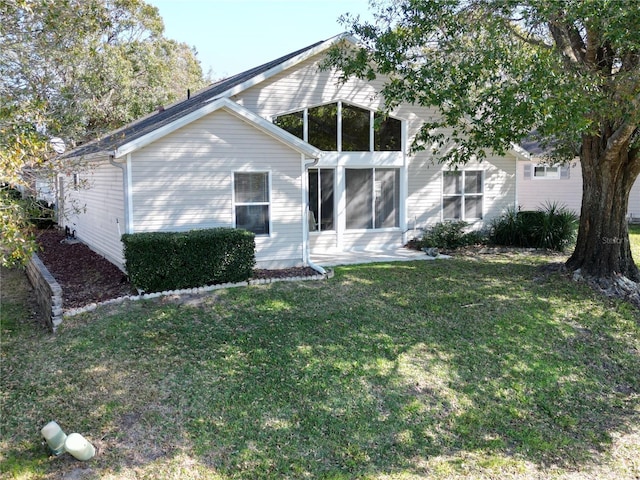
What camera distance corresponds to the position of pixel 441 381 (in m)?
6.64

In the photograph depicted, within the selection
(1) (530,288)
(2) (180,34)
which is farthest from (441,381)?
(2) (180,34)

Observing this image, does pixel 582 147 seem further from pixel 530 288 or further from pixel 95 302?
pixel 95 302

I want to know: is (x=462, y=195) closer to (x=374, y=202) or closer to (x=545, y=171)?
(x=374, y=202)

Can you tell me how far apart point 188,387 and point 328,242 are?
26.5 ft

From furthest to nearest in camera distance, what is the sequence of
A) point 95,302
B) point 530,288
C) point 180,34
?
point 180,34, point 530,288, point 95,302

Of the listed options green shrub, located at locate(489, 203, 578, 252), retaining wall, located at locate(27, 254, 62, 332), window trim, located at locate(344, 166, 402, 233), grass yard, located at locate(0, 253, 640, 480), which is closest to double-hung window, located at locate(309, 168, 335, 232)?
window trim, located at locate(344, 166, 402, 233)

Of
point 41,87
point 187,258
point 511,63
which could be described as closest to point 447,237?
point 511,63

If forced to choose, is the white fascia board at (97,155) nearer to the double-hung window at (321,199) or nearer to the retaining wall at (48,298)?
the retaining wall at (48,298)

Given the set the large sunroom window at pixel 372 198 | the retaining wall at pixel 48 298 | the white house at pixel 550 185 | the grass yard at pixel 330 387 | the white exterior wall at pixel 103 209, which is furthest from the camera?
the white house at pixel 550 185

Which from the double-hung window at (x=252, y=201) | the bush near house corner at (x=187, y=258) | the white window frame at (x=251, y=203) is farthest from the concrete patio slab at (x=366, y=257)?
the bush near house corner at (x=187, y=258)

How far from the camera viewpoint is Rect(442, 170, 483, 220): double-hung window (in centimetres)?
1530

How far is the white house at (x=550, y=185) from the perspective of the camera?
22484 millimetres

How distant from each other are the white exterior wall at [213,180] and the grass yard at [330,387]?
2.16 meters

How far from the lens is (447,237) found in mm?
14266
